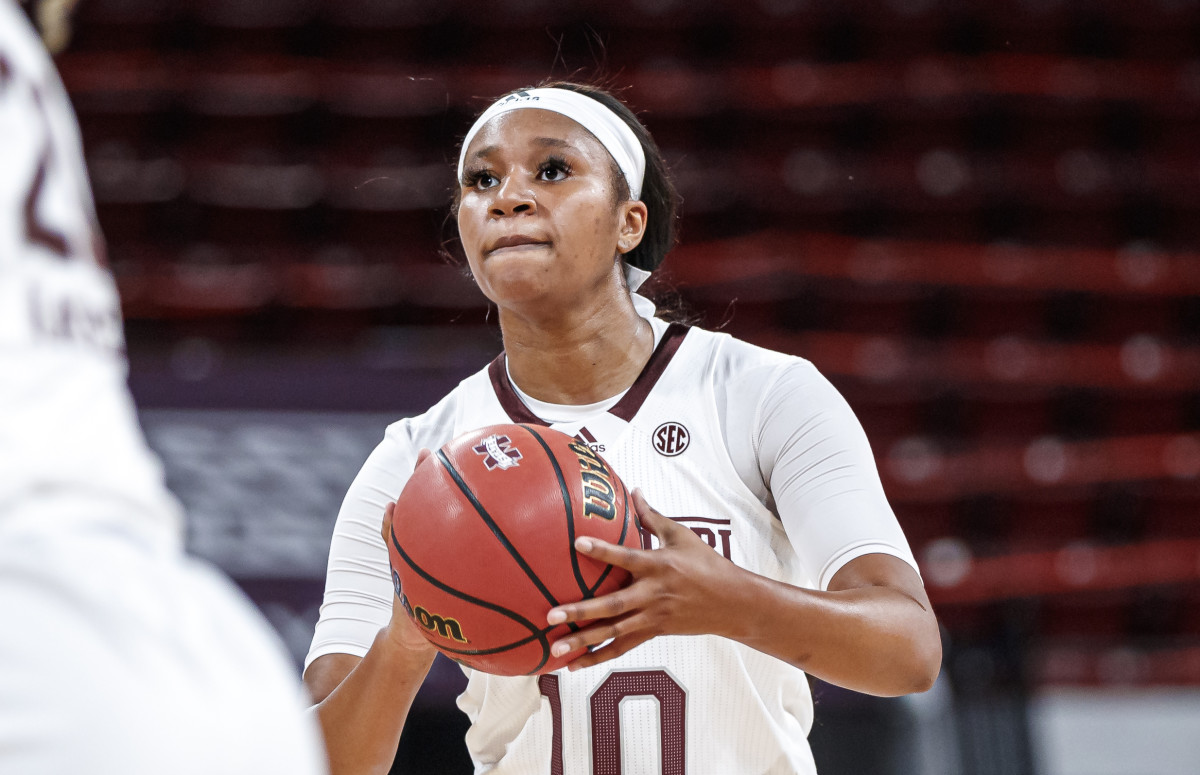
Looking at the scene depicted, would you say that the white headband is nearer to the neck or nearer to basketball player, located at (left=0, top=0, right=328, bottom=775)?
the neck

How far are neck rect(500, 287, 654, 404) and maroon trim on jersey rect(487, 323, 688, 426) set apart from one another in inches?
1.1

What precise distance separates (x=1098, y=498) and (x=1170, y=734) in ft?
7.18

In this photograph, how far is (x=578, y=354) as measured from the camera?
234cm

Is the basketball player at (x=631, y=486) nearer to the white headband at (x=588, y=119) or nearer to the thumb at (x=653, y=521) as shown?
the white headband at (x=588, y=119)

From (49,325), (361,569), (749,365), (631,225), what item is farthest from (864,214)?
(49,325)

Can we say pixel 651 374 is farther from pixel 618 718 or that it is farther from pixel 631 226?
pixel 618 718

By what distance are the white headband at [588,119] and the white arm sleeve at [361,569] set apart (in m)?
0.62

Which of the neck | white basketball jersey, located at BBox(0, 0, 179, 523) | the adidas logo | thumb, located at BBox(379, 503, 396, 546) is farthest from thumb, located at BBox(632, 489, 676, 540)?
white basketball jersey, located at BBox(0, 0, 179, 523)

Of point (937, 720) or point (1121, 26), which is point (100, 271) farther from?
point (1121, 26)

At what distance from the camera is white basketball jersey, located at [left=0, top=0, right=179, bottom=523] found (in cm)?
98

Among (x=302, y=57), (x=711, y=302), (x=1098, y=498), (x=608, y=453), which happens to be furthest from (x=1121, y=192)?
(x=608, y=453)

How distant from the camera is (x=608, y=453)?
7.37ft

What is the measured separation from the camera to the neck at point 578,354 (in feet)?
7.65

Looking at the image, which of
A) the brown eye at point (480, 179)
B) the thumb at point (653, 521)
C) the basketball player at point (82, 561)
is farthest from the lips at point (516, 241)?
the basketball player at point (82, 561)
